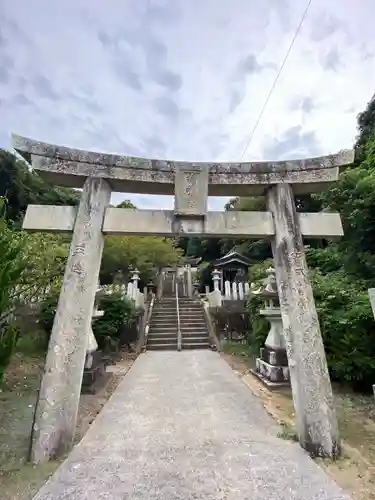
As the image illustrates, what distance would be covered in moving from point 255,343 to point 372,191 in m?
5.27

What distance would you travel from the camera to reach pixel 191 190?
4.25 meters

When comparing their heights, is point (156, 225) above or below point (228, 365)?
above

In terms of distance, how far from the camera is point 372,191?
793 cm

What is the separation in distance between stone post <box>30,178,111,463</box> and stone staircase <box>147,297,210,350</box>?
8265 millimetres

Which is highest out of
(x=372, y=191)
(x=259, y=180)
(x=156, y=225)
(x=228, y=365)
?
(x=372, y=191)

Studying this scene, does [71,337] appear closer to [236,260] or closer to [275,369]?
[275,369]

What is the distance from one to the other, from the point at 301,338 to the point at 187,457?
187cm

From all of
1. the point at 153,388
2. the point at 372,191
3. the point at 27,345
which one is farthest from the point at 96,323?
the point at 372,191

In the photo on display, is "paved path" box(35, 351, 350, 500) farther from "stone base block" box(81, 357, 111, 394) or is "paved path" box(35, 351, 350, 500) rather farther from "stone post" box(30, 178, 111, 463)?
"stone base block" box(81, 357, 111, 394)

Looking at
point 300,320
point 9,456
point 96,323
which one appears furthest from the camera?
point 96,323

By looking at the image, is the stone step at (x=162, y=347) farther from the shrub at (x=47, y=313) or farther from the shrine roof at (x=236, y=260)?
the shrine roof at (x=236, y=260)

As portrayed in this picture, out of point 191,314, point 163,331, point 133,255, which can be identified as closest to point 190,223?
point 163,331

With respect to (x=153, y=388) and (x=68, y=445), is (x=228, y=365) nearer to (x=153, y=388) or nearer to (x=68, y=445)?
(x=153, y=388)

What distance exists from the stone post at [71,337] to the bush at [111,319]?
5.72 metres
